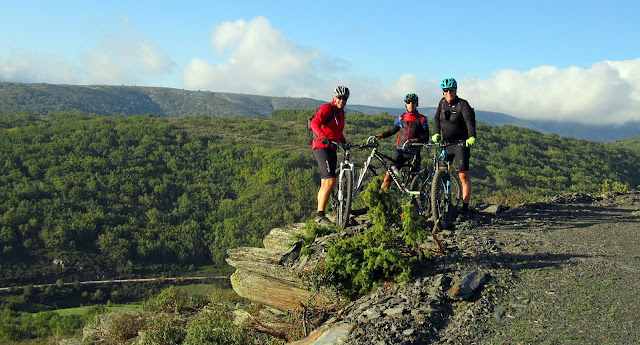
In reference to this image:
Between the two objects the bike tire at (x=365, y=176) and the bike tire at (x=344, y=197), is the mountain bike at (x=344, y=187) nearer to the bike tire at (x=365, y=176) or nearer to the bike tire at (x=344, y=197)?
the bike tire at (x=344, y=197)

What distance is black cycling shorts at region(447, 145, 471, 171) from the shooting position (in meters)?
8.09

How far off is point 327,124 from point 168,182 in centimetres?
6855

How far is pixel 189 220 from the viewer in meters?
64.8

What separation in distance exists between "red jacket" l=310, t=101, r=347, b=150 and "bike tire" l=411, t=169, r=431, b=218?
1576 mm

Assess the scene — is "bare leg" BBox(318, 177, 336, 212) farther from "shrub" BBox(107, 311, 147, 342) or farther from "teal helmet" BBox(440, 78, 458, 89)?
"shrub" BBox(107, 311, 147, 342)

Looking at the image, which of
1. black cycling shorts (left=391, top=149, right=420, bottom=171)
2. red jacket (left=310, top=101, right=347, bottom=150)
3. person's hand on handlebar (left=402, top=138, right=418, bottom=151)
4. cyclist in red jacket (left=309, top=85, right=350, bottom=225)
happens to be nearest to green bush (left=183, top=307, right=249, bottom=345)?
cyclist in red jacket (left=309, top=85, right=350, bottom=225)

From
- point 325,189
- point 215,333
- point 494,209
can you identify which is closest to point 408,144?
point 325,189

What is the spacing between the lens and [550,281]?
580 cm

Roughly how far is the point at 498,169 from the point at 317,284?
200 feet

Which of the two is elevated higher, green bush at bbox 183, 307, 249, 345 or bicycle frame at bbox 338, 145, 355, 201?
bicycle frame at bbox 338, 145, 355, 201

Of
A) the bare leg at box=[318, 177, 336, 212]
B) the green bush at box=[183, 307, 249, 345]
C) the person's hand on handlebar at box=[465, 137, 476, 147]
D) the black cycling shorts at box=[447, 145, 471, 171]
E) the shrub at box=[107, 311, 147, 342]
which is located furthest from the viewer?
the shrub at box=[107, 311, 147, 342]

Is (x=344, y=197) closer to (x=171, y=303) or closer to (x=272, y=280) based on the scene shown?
(x=272, y=280)

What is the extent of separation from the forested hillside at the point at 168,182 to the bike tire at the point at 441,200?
42243mm

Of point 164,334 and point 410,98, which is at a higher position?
point 410,98
